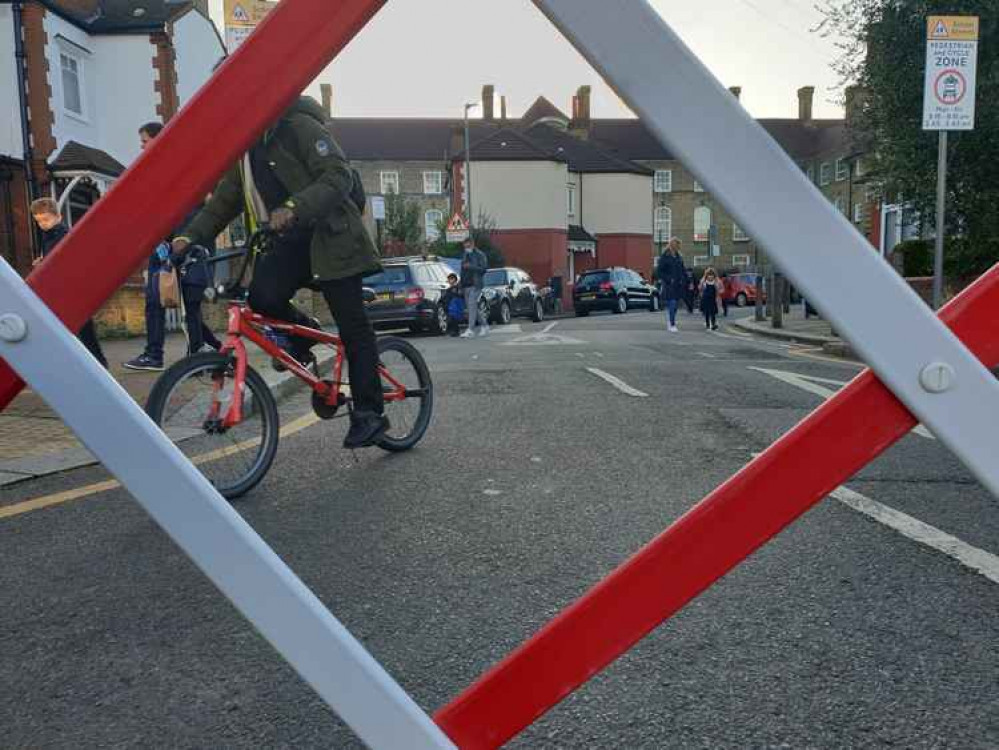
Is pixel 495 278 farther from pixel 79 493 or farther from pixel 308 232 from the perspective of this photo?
pixel 79 493

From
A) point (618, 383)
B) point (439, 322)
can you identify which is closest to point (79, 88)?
point (439, 322)

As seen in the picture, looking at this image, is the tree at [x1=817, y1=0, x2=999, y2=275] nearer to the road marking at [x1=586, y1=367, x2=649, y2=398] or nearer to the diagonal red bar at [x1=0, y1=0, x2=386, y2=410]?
the road marking at [x1=586, y1=367, x2=649, y2=398]

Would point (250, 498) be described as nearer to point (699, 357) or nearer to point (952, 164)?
point (699, 357)

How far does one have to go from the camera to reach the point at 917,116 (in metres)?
14.4

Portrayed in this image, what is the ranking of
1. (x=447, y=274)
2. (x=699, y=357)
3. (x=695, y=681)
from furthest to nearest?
(x=447, y=274) → (x=699, y=357) → (x=695, y=681)

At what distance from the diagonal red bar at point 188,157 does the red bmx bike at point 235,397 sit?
2767mm

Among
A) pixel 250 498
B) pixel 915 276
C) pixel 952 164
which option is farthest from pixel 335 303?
pixel 915 276

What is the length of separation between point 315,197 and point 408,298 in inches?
539

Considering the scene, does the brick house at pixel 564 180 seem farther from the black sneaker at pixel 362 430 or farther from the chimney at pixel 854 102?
the black sneaker at pixel 362 430

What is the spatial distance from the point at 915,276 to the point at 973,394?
16.4 m

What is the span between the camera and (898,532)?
3.38m

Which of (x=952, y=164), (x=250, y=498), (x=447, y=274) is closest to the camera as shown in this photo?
(x=250, y=498)

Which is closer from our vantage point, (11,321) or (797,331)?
(11,321)

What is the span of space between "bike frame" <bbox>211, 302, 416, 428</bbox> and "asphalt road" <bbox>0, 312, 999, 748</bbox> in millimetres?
419
